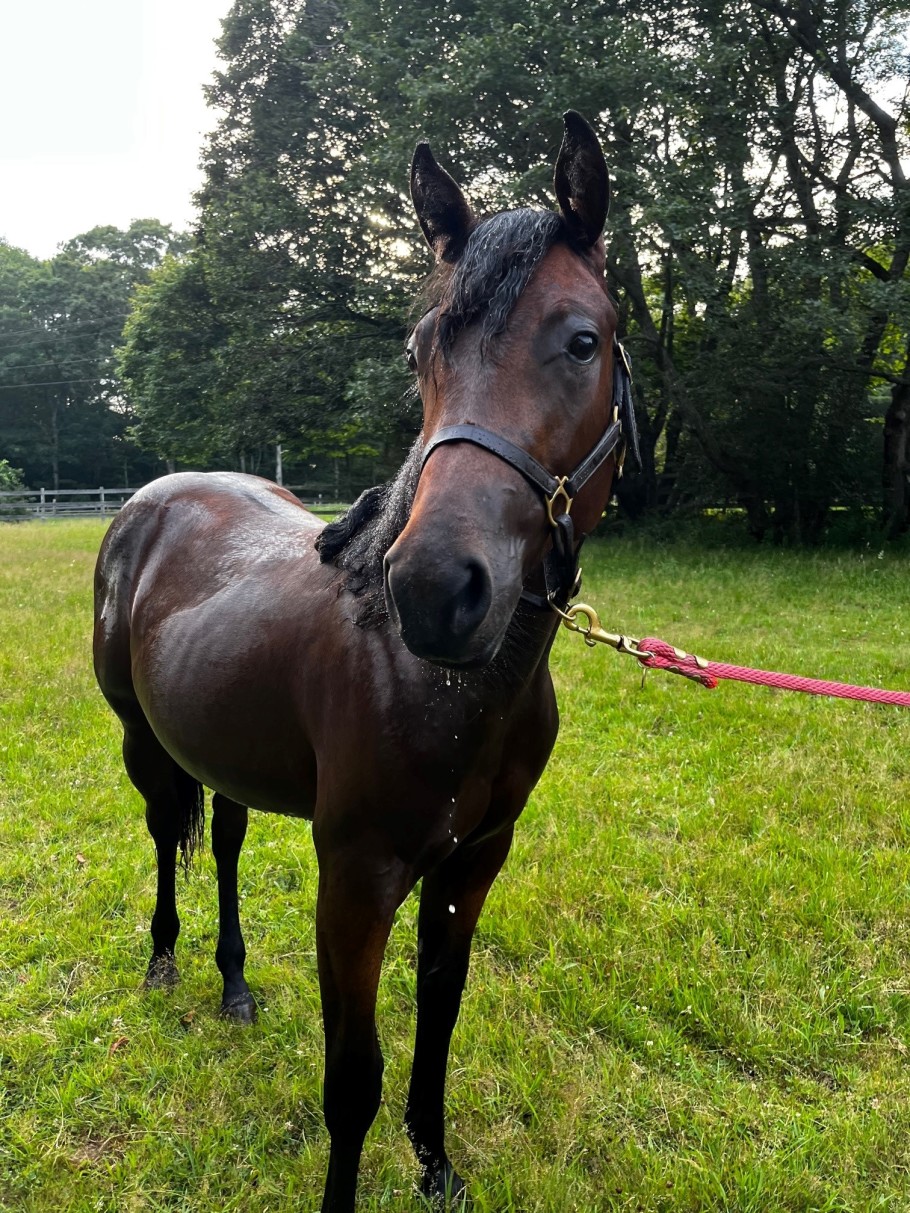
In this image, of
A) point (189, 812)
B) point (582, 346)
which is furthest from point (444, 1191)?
point (582, 346)

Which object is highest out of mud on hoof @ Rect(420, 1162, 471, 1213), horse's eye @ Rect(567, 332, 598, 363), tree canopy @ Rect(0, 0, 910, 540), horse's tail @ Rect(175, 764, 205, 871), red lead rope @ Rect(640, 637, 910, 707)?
tree canopy @ Rect(0, 0, 910, 540)

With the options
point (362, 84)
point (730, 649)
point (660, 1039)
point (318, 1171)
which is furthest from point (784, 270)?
point (318, 1171)

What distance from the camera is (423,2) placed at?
44.6 feet

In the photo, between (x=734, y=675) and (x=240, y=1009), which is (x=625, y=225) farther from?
(x=240, y=1009)

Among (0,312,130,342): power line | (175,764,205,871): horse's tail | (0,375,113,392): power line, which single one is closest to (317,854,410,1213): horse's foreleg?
(175,764,205,871): horse's tail

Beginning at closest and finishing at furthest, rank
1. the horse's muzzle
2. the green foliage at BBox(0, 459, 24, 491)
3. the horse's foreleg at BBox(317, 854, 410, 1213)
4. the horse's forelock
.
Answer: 1. the horse's muzzle
2. the horse's forelock
3. the horse's foreleg at BBox(317, 854, 410, 1213)
4. the green foliage at BBox(0, 459, 24, 491)

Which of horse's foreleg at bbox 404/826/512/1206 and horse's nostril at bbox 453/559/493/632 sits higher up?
horse's nostril at bbox 453/559/493/632

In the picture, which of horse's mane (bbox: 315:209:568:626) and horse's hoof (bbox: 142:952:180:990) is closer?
horse's mane (bbox: 315:209:568:626)

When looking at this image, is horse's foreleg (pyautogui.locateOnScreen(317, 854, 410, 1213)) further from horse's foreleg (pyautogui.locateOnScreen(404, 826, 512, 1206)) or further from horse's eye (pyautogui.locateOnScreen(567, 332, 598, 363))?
horse's eye (pyautogui.locateOnScreen(567, 332, 598, 363))

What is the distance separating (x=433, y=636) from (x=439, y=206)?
101 centimetres

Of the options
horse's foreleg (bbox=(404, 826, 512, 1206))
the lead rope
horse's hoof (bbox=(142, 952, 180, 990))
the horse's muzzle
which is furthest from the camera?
horse's hoof (bbox=(142, 952, 180, 990))

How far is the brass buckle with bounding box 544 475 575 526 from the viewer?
1332 millimetres

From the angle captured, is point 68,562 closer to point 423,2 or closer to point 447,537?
point 423,2

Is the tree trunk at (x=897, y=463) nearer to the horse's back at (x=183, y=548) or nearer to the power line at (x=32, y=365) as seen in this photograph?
the horse's back at (x=183, y=548)
